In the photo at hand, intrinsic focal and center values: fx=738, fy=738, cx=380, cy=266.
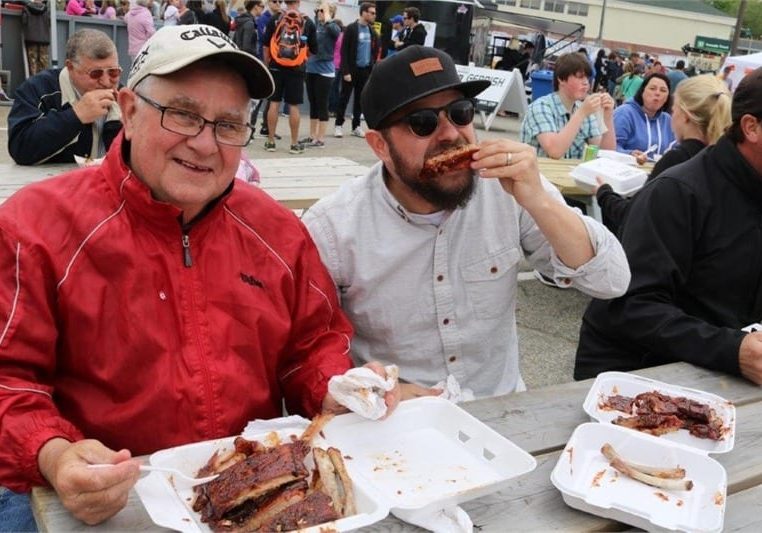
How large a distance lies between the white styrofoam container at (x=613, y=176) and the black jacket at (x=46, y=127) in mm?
3384

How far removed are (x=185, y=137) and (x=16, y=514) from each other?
1.14 meters

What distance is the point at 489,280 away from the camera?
8.88 ft

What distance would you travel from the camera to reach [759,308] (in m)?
3.27

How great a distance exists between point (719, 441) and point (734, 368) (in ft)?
2.04

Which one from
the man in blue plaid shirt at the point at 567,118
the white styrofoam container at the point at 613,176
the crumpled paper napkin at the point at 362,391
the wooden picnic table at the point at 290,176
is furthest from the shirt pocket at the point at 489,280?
the man in blue plaid shirt at the point at 567,118

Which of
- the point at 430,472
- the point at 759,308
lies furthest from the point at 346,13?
the point at 430,472

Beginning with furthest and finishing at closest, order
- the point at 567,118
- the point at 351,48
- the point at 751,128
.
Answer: the point at 351,48 → the point at 567,118 → the point at 751,128

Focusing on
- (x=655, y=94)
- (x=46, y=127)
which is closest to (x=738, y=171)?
(x=46, y=127)

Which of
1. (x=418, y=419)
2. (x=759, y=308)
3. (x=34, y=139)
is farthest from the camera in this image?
(x=34, y=139)

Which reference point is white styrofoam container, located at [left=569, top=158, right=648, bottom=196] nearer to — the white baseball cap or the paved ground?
the paved ground

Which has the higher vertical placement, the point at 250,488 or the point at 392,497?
the point at 250,488

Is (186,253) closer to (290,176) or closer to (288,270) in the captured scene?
(288,270)

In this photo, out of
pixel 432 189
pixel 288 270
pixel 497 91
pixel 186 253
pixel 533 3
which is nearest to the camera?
pixel 186 253

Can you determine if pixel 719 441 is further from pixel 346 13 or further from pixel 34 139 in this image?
pixel 346 13
